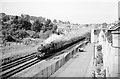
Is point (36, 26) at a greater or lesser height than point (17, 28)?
greater

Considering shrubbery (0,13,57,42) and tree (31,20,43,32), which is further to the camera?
tree (31,20,43,32)

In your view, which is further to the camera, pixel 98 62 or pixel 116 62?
pixel 98 62

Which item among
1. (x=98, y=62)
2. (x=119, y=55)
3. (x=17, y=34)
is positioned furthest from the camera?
(x=17, y=34)

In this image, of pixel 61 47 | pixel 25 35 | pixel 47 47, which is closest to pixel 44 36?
pixel 25 35

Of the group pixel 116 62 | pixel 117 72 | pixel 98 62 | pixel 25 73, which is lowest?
pixel 25 73

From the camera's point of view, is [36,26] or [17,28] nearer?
[17,28]

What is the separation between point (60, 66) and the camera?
50.5ft

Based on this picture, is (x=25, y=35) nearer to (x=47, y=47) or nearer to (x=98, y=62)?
(x=47, y=47)

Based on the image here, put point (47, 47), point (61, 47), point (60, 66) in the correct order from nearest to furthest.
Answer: point (60, 66) → point (47, 47) → point (61, 47)

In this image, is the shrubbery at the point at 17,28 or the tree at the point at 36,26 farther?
the tree at the point at 36,26

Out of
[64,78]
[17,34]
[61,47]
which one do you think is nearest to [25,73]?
[64,78]

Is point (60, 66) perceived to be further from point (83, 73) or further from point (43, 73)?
point (43, 73)

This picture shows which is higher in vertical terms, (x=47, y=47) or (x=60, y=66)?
(x=47, y=47)

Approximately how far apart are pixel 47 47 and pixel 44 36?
3853 centimetres
